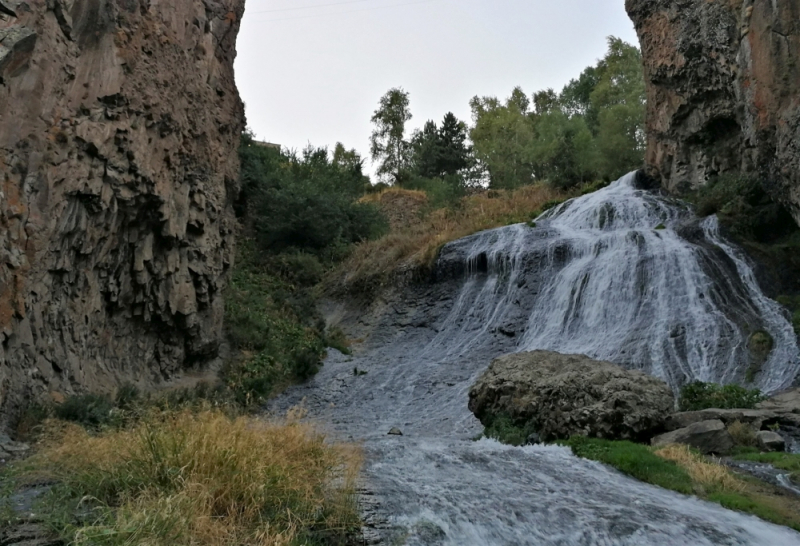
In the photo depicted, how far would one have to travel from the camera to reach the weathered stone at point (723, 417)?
344 inches

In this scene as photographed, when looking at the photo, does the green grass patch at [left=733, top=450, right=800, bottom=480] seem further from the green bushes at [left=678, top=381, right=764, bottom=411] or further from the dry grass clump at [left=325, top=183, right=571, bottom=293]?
the dry grass clump at [left=325, top=183, right=571, bottom=293]

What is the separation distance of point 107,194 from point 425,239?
50.2 ft

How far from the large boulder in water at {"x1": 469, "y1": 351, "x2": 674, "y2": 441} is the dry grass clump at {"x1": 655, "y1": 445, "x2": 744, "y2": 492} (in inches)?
37.9

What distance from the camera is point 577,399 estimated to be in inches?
353

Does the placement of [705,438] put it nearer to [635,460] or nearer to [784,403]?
[635,460]

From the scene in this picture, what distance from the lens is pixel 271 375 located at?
15.2 metres

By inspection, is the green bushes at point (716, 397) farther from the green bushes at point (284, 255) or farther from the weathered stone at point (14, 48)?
the weathered stone at point (14, 48)

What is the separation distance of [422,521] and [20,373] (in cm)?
616

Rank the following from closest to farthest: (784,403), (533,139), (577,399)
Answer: (577,399), (784,403), (533,139)

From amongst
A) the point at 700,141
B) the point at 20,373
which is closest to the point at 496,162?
the point at 700,141

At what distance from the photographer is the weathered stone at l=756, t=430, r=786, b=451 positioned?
806 centimetres

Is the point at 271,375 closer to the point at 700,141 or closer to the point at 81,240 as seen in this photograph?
the point at 81,240

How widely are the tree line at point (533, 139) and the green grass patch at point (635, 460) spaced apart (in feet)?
72.9

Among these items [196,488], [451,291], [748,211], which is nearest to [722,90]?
[748,211]
